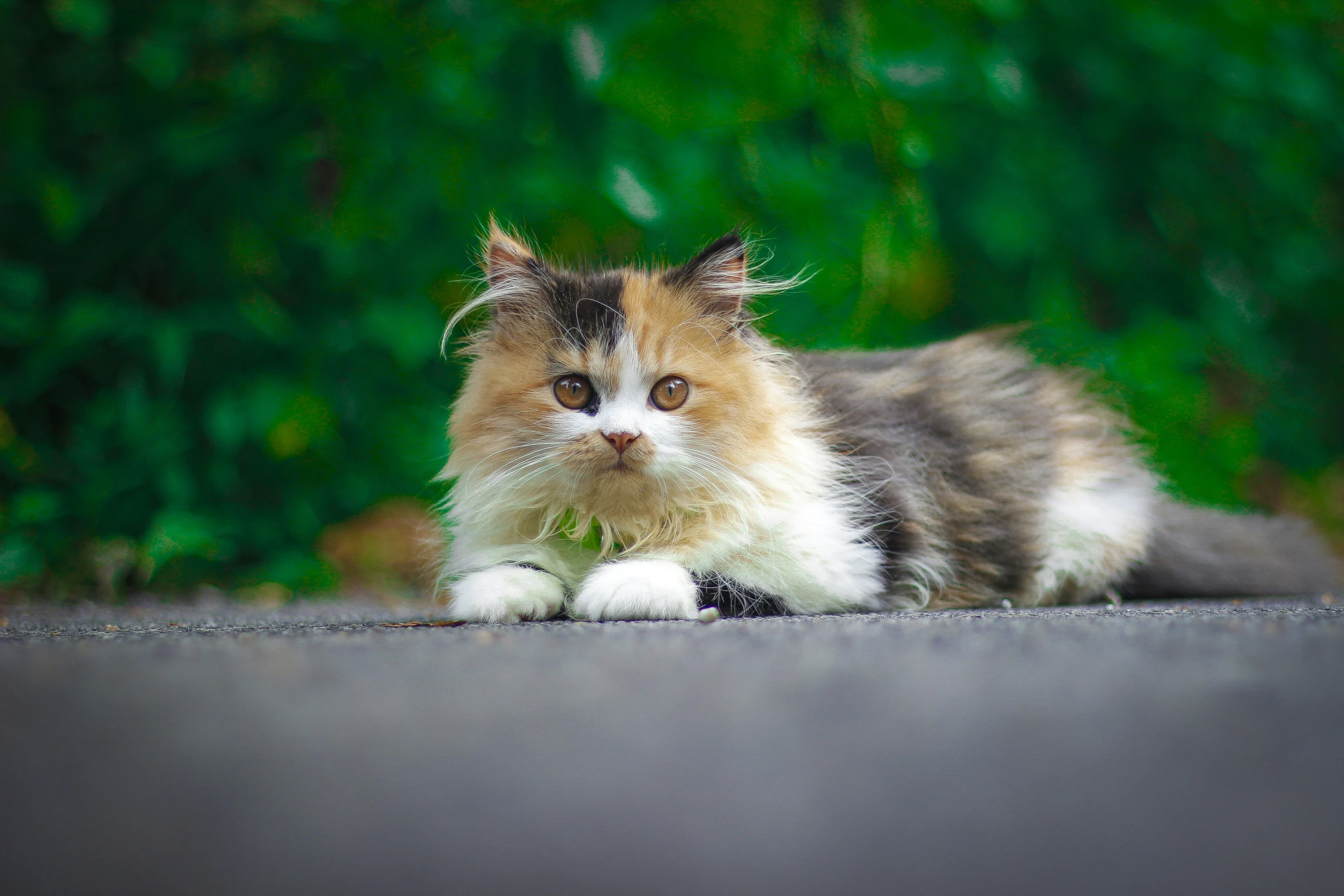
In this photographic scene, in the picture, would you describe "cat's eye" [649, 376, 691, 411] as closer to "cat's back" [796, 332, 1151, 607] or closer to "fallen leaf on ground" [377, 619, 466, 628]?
"cat's back" [796, 332, 1151, 607]

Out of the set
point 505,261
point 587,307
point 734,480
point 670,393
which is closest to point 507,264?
point 505,261

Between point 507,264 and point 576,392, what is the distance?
37 cm

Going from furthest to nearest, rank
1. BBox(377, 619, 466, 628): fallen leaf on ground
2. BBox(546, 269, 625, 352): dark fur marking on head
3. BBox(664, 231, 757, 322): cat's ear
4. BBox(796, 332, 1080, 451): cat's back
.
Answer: BBox(796, 332, 1080, 451): cat's back < BBox(664, 231, 757, 322): cat's ear < BBox(546, 269, 625, 352): dark fur marking on head < BBox(377, 619, 466, 628): fallen leaf on ground

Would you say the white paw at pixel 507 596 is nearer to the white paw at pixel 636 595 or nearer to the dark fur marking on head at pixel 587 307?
the white paw at pixel 636 595

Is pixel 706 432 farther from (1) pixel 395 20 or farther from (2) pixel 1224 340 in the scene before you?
(2) pixel 1224 340

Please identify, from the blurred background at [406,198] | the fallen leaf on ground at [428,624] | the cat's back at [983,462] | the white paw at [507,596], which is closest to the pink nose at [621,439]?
the white paw at [507,596]

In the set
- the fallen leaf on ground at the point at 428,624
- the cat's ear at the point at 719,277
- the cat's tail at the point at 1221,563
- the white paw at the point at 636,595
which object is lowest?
the fallen leaf on ground at the point at 428,624

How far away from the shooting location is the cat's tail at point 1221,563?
2.39m

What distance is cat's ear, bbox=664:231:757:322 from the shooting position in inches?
79.5

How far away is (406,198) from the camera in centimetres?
306

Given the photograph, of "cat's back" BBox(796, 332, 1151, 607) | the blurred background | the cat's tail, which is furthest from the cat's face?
the cat's tail

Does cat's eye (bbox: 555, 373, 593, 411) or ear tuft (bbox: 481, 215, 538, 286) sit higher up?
ear tuft (bbox: 481, 215, 538, 286)

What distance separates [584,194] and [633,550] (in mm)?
1503

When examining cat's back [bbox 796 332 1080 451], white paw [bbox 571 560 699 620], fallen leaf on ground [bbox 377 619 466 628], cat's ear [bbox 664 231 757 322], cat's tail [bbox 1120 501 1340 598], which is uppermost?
cat's ear [bbox 664 231 757 322]
